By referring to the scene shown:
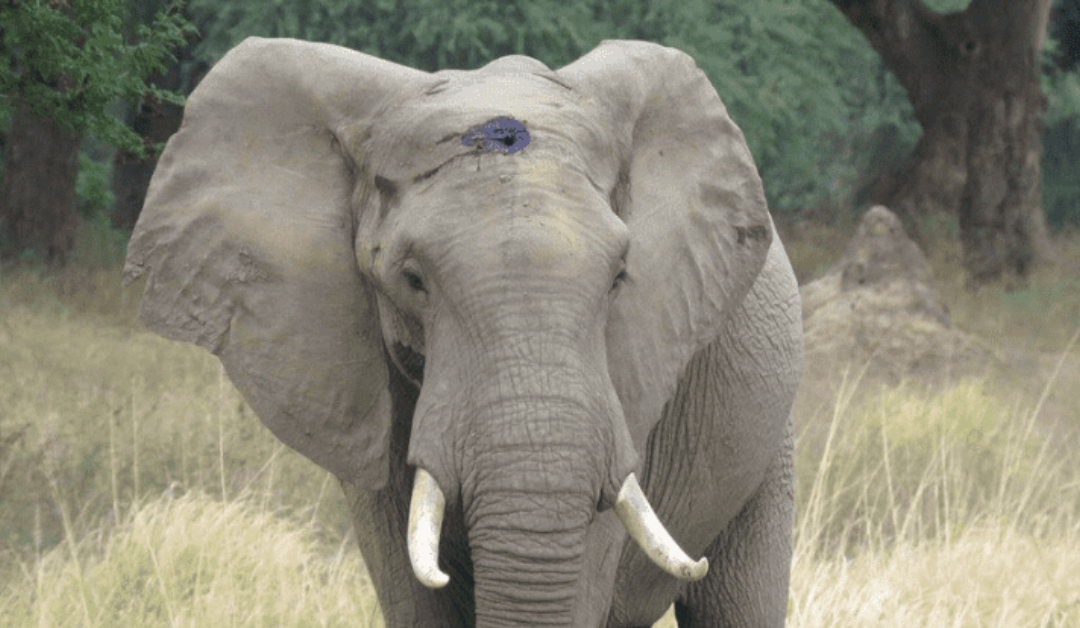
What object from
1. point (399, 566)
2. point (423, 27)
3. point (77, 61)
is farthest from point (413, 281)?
point (423, 27)

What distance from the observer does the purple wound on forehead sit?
2549mm

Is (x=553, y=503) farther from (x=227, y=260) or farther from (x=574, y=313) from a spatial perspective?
(x=227, y=260)

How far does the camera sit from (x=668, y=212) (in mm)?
2955

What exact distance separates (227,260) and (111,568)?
2689 millimetres

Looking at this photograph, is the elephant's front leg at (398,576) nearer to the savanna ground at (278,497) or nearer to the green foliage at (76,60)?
the savanna ground at (278,497)

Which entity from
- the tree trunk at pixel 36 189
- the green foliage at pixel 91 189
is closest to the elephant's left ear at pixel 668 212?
the green foliage at pixel 91 189

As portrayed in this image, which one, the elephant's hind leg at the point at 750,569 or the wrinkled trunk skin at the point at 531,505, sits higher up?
the wrinkled trunk skin at the point at 531,505

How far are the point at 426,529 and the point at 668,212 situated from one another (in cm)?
97

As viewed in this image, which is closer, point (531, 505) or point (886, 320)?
point (531, 505)

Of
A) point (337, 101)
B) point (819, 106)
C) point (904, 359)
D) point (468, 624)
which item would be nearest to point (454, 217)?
point (337, 101)

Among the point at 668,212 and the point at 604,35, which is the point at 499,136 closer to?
the point at 668,212

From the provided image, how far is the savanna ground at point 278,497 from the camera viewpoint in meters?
5.10

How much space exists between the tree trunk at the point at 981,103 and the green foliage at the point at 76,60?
11082 mm

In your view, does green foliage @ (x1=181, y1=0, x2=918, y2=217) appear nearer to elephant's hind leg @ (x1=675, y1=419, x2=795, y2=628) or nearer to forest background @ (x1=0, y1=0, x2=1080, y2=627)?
forest background @ (x1=0, y1=0, x2=1080, y2=627)
